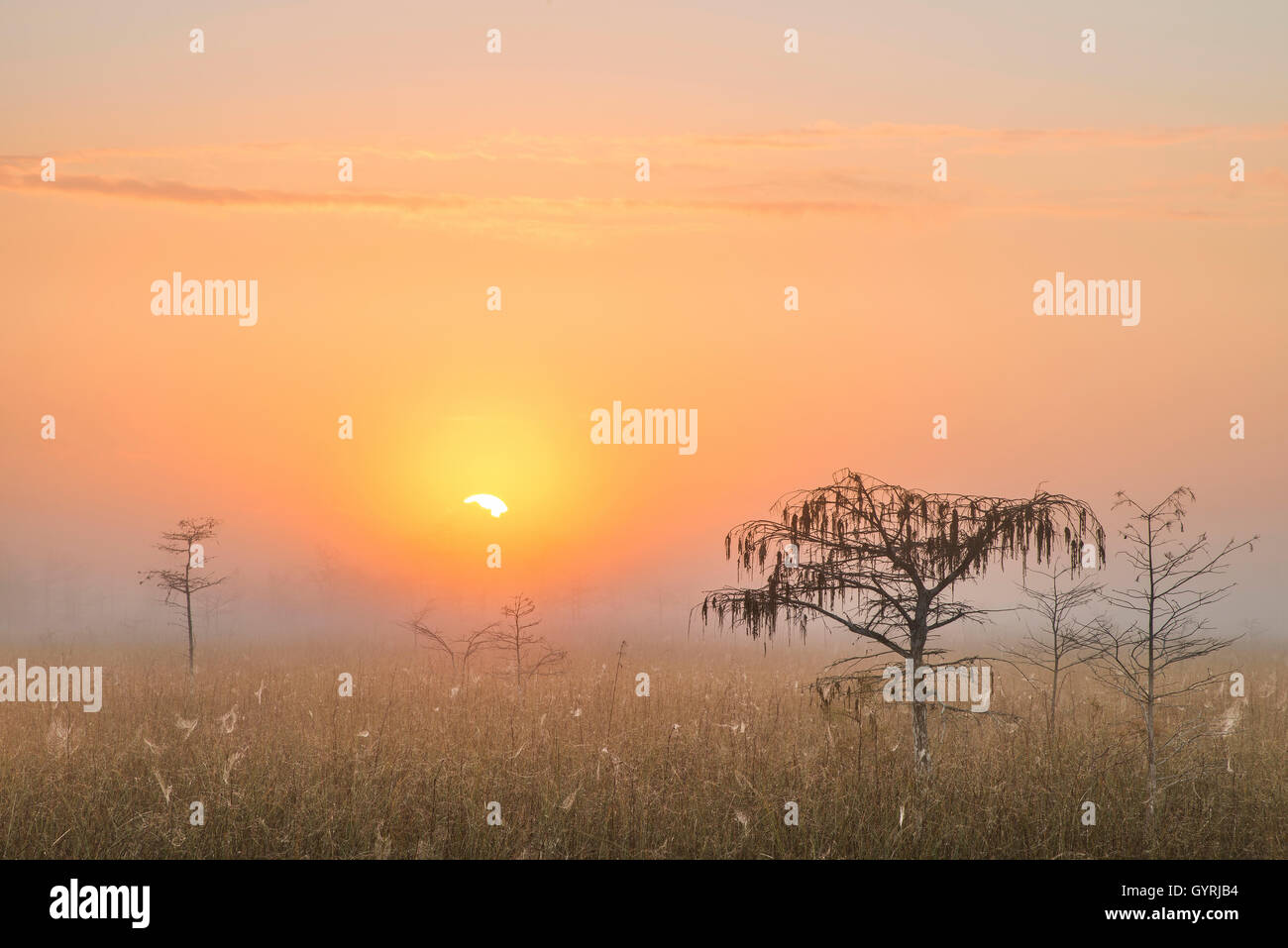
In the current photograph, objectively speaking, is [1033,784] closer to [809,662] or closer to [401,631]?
[809,662]

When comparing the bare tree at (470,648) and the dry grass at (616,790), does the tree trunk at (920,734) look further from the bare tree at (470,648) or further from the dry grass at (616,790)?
the bare tree at (470,648)

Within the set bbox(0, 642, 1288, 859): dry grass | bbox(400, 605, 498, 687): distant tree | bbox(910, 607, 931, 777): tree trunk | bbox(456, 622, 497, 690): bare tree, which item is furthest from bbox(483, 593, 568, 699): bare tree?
bbox(910, 607, 931, 777): tree trunk

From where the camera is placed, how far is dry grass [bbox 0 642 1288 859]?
407 inches

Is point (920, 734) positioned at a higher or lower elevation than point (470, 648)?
lower

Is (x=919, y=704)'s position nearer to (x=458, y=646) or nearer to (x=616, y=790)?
(x=616, y=790)

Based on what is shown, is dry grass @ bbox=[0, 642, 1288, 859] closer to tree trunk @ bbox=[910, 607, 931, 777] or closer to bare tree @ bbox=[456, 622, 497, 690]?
tree trunk @ bbox=[910, 607, 931, 777]

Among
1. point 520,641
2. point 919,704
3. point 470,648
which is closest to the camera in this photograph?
point 919,704

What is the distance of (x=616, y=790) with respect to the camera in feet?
36.6

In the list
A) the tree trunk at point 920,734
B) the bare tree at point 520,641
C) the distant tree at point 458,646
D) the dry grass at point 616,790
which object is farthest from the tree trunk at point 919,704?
the distant tree at point 458,646

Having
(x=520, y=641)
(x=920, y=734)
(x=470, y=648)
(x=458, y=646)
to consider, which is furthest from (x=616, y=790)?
(x=458, y=646)

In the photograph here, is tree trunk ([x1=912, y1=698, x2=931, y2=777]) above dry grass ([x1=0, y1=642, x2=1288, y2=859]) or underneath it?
above

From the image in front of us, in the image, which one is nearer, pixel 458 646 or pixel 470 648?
pixel 470 648

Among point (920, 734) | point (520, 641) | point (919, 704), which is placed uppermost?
point (520, 641)

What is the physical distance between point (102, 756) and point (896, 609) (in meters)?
10.5
